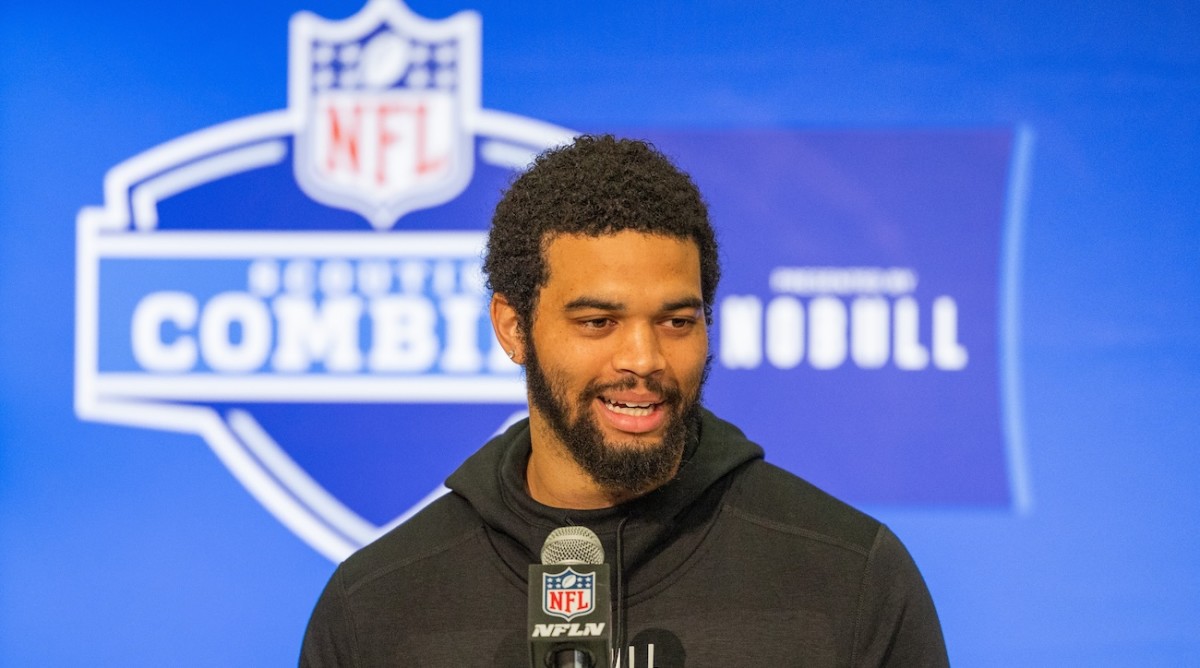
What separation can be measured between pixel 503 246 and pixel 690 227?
28cm

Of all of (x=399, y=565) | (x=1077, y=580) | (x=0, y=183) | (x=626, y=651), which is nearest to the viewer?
(x=626, y=651)

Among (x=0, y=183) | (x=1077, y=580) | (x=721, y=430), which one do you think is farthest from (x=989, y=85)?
(x=0, y=183)

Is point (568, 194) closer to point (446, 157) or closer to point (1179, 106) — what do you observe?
point (446, 157)

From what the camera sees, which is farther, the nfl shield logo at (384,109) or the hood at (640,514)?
the nfl shield logo at (384,109)

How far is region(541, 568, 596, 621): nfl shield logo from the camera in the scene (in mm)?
1288

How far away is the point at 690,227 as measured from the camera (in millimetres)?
1712

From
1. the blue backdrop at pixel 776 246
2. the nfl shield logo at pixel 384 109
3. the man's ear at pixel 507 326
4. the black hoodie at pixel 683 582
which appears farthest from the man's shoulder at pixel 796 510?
the nfl shield logo at pixel 384 109

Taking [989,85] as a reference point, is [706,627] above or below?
below

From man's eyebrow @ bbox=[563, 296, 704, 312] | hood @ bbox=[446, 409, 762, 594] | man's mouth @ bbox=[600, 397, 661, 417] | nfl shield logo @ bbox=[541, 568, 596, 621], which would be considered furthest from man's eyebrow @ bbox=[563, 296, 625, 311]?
nfl shield logo @ bbox=[541, 568, 596, 621]

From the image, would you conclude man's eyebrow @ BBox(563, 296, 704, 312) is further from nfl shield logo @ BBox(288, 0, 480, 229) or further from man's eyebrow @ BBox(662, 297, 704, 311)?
nfl shield logo @ BBox(288, 0, 480, 229)

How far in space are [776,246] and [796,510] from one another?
140cm

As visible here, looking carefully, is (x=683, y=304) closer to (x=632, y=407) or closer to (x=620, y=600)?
(x=632, y=407)

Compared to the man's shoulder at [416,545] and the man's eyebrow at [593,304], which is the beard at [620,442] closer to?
the man's eyebrow at [593,304]

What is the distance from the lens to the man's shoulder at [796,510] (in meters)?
1.73
